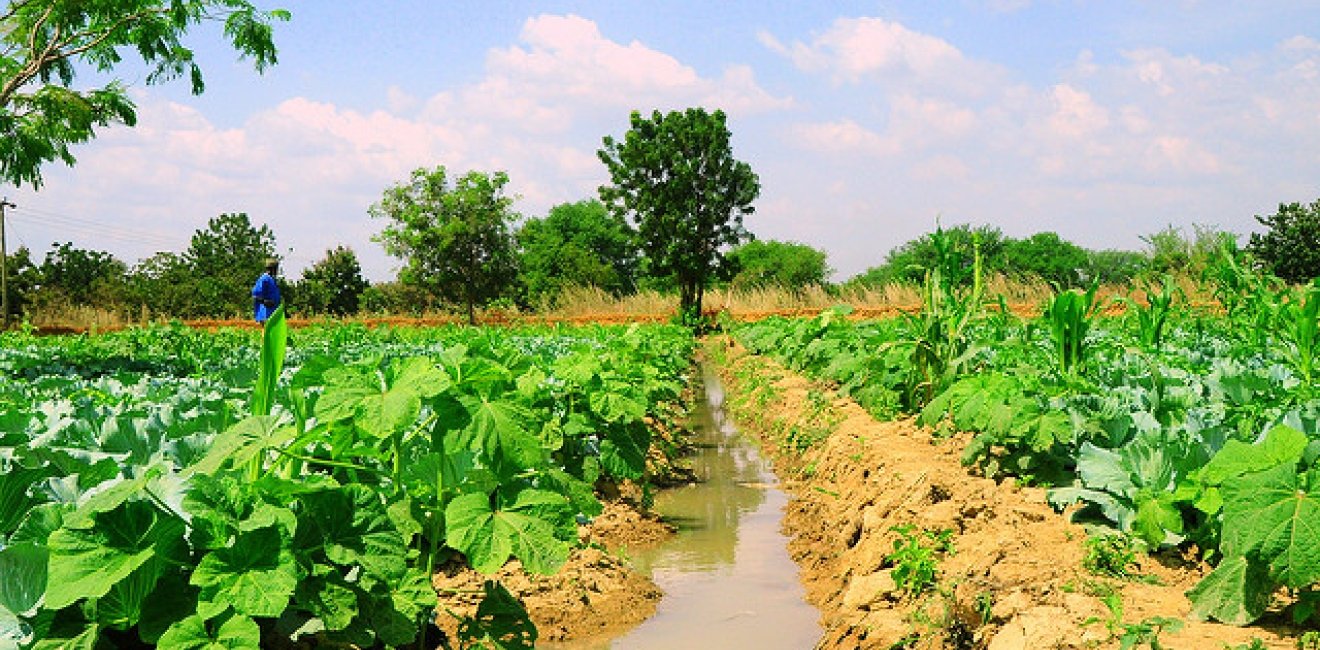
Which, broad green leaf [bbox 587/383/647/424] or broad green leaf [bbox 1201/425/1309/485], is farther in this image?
broad green leaf [bbox 587/383/647/424]

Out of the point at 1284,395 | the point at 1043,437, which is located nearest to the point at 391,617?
the point at 1043,437

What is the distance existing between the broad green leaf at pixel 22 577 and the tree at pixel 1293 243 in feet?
142

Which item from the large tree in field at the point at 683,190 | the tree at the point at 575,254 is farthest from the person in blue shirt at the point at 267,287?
the tree at the point at 575,254

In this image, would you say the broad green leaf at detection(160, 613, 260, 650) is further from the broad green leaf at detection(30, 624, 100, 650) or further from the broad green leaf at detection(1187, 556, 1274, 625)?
the broad green leaf at detection(1187, 556, 1274, 625)

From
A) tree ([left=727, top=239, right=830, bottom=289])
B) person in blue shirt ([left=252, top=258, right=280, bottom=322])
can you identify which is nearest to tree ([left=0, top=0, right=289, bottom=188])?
person in blue shirt ([left=252, top=258, right=280, bottom=322])

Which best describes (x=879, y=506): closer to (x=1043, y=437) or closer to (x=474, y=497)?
(x=1043, y=437)

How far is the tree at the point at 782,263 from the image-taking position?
82.1 m

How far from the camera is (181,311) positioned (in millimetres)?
46438

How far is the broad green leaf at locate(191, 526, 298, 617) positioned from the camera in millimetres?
1984

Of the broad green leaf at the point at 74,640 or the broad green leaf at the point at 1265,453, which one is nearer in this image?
the broad green leaf at the point at 74,640

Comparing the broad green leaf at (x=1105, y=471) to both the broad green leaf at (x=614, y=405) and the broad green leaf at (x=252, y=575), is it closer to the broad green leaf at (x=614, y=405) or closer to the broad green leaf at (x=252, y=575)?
the broad green leaf at (x=614, y=405)

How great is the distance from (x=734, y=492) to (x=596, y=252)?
68.9 m

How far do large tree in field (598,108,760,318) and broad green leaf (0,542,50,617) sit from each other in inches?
1244

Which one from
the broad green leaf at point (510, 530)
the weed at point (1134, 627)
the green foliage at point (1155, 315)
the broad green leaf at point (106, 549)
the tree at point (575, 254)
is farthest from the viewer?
the tree at point (575, 254)
